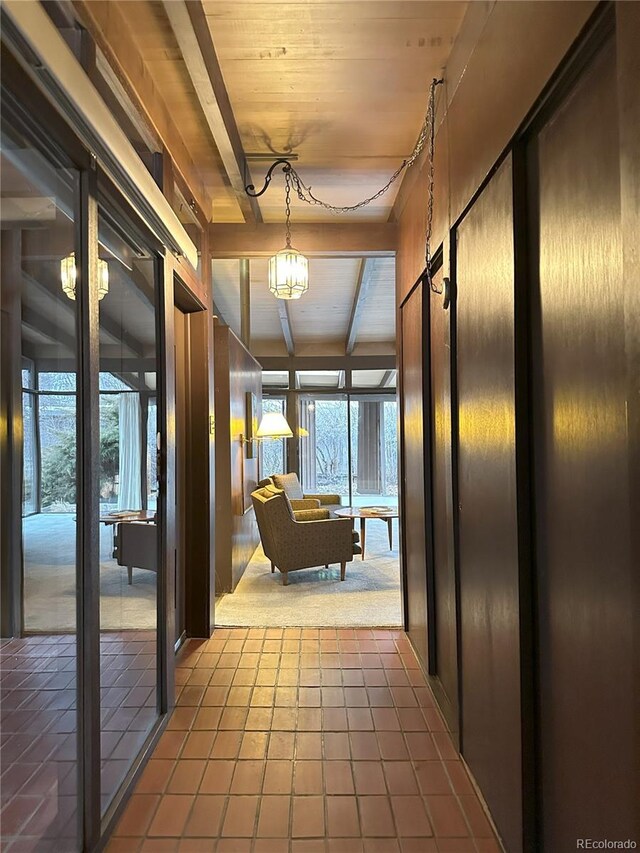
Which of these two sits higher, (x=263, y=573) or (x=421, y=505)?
(x=421, y=505)

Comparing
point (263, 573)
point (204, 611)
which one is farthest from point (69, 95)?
point (263, 573)

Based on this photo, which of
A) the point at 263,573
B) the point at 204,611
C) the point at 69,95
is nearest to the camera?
the point at 69,95

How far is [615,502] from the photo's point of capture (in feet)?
3.45

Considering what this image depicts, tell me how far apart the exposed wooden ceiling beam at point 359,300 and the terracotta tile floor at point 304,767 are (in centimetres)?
394

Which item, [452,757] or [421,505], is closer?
[452,757]

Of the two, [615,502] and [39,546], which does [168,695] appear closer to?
[39,546]

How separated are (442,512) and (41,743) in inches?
68.1

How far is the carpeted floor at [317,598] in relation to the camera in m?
→ 3.71

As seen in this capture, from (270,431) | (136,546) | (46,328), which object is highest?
(46,328)

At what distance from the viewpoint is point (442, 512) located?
2461mm

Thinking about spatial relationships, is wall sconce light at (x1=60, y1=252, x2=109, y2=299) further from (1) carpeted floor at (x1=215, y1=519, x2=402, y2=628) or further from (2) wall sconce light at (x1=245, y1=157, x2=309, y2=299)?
Result: (1) carpeted floor at (x1=215, y1=519, x2=402, y2=628)

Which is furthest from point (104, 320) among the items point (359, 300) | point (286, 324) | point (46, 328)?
point (286, 324)

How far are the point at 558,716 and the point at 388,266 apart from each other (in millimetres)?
5146

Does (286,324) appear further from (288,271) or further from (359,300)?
Result: (288,271)
